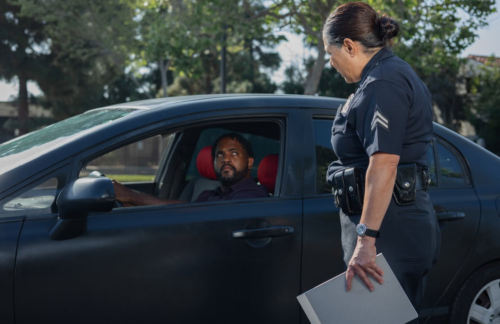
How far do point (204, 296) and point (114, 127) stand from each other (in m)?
0.83

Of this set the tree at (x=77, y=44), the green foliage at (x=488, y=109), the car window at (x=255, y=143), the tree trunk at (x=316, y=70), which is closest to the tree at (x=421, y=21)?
the tree trunk at (x=316, y=70)

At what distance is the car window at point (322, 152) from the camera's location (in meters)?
3.01

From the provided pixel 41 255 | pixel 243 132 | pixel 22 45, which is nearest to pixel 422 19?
pixel 243 132

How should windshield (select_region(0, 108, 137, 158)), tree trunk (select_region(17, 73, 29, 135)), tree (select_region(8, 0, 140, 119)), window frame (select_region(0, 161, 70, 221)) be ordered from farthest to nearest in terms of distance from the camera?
1. tree trunk (select_region(17, 73, 29, 135))
2. tree (select_region(8, 0, 140, 119))
3. windshield (select_region(0, 108, 137, 158))
4. window frame (select_region(0, 161, 70, 221))

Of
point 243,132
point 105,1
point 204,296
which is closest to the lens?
point 204,296

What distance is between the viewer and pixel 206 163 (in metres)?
4.00

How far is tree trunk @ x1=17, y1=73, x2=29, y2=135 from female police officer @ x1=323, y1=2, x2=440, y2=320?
Answer: 108 ft

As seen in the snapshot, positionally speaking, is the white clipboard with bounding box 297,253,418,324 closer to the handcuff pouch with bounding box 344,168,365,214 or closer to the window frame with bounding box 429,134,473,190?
the handcuff pouch with bounding box 344,168,365,214

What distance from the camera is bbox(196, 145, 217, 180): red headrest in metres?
3.98

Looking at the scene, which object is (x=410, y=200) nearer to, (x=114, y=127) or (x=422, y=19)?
(x=114, y=127)

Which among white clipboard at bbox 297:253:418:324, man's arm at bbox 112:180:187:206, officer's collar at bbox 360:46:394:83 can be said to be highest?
officer's collar at bbox 360:46:394:83

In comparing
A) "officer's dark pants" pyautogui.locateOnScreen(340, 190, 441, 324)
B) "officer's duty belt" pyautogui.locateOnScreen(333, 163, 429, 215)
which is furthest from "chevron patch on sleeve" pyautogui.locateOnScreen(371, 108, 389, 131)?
"officer's dark pants" pyautogui.locateOnScreen(340, 190, 441, 324)

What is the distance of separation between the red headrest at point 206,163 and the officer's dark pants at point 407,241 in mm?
1648

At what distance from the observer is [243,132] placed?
13.0 feet
